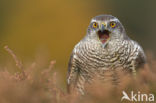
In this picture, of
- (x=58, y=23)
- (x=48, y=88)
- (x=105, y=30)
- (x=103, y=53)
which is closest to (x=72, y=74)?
(x=103, y=53)

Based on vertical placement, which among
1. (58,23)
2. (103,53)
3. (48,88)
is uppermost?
(48,88)

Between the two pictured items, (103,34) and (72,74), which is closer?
(103,34)

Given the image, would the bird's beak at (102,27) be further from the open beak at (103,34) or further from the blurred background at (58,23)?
the blurred background at (58,23)

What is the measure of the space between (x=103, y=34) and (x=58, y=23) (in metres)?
13.4

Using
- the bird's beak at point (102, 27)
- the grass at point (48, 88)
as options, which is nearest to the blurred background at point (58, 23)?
the bird's beak at point (102, 27)

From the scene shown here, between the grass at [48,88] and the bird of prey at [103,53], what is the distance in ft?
5.52

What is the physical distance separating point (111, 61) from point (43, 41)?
1231 centimetres

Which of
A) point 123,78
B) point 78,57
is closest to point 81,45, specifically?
point 78,57

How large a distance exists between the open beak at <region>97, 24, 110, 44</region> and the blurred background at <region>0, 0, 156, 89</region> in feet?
31.6

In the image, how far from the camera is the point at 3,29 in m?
20.7

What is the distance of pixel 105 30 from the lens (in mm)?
5609

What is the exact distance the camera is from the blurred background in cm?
1752

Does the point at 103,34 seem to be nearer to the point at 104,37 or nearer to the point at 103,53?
the point at 104,37

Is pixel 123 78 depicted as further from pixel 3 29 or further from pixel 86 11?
pixel 86 11
